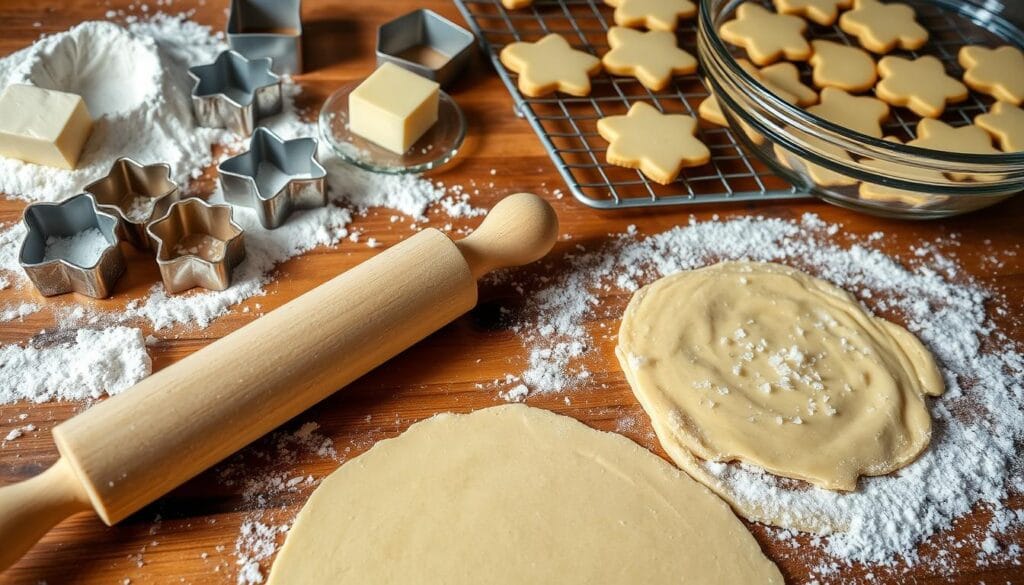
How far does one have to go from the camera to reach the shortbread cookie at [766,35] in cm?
136

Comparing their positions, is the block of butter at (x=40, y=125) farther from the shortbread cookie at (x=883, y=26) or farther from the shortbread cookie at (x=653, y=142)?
the shortbread cookie at (x=883, y=26)

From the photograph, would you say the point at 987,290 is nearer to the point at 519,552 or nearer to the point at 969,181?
the point at 969,181

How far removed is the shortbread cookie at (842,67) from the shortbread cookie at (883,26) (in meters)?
0.05

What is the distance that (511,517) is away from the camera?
861 millimetres

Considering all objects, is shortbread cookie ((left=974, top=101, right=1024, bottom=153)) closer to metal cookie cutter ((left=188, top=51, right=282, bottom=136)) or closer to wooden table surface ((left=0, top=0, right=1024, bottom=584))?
wooden table surface ((left=0, top=0, right=1024, bottom=584))

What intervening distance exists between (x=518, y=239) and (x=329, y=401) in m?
0.31

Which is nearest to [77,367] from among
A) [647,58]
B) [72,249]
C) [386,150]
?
[72,249]

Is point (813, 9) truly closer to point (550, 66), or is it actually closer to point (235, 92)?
point (550, 66)

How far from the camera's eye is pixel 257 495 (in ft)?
2.86

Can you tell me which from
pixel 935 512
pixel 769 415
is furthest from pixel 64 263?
pixel 935 512

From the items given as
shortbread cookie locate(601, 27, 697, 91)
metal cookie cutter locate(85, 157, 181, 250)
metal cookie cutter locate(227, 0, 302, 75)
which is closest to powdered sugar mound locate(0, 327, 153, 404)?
metal cookie cutter locate(85, 157, 181, 250)

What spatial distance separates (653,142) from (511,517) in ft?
2.05

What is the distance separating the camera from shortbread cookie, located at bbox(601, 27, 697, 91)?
1.33 m

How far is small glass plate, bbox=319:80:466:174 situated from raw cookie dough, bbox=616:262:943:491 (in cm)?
38
